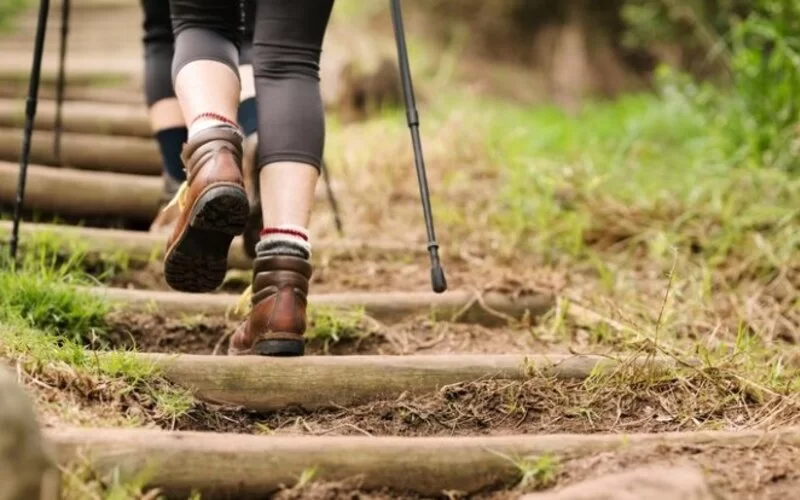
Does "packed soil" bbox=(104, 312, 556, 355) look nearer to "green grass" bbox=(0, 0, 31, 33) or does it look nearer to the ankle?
the ankle

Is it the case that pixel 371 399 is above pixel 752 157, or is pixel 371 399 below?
below

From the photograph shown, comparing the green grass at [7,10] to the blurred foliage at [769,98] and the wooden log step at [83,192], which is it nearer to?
the wooden log step at [83,192]

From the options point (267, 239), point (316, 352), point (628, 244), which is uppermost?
point (628, 244)

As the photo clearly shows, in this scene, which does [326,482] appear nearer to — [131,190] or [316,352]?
[316,352]

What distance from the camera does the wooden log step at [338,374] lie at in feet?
6.47

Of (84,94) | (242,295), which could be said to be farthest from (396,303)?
(84,94)

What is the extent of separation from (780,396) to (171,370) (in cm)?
117

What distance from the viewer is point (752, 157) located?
378 cm

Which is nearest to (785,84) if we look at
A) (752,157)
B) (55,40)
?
(752,157)

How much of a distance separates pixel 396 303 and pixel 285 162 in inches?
27.3

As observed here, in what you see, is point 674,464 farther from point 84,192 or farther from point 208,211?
point 84,192

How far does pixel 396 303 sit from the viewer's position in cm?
258

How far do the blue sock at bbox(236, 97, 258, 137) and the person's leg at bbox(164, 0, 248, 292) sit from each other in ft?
0.96

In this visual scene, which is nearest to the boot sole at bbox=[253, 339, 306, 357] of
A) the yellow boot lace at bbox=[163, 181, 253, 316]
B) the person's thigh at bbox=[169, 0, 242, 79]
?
the yellow boot lace at bbox=[163, 181, 253, 316]
